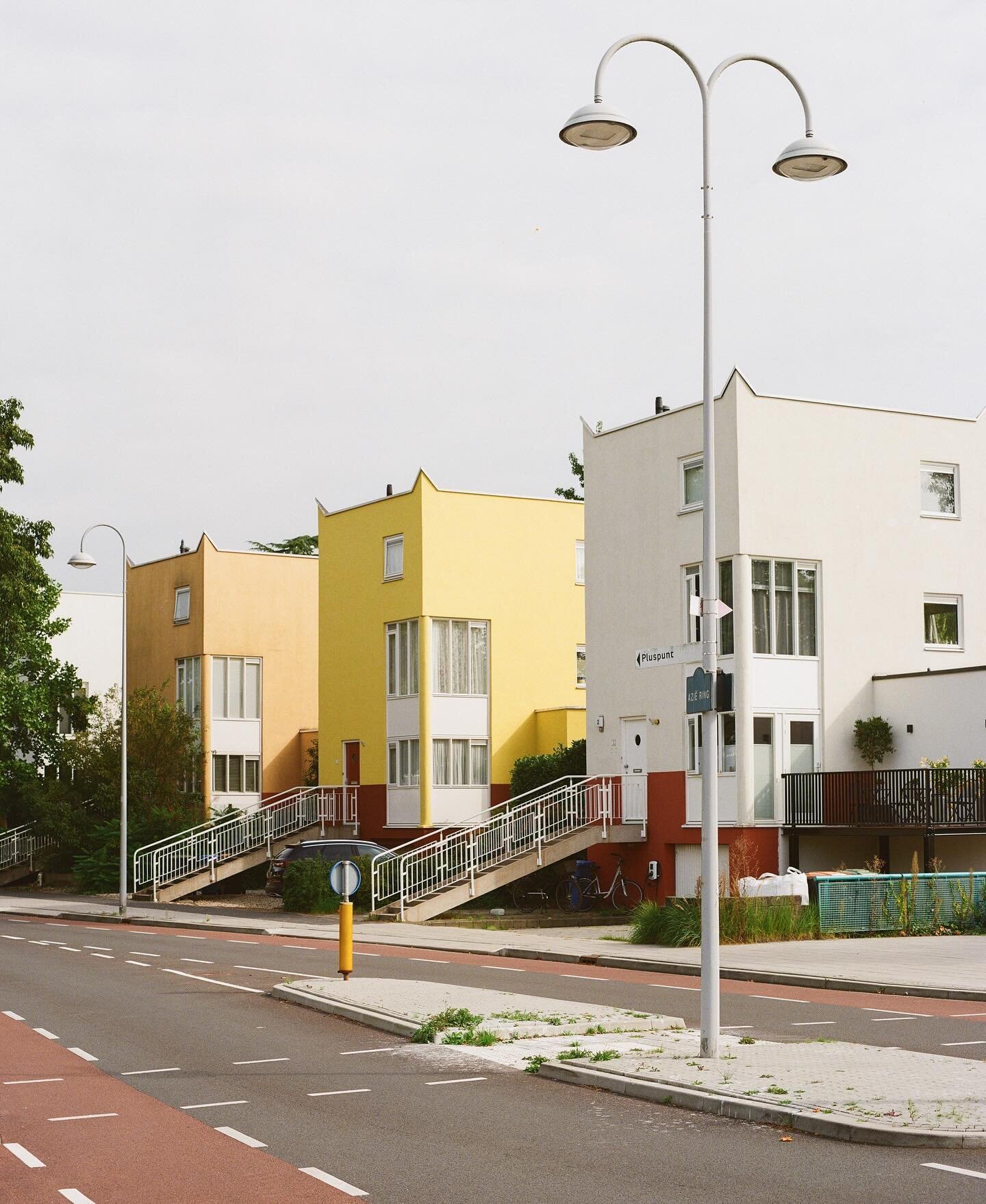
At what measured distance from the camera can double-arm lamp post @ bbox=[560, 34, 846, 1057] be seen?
12.4 meters

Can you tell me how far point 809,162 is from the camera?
13.7 m

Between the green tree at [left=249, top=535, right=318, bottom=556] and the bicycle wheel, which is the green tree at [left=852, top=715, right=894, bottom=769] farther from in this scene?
the green tree at [left=249, top=535, right=318, bottom=556]

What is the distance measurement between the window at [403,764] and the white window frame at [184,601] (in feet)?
38.5

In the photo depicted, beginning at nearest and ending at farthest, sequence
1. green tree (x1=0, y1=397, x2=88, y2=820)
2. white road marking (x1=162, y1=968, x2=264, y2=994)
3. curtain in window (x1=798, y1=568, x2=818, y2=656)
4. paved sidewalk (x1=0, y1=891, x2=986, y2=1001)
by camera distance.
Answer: white road marking (x1=162, y1=968, x2=264, y2=994) < paved sidewalk (x1=0, y1=891, x2=986, y2=1001) < curtain in window (x1=798, y1=568, x2=818, y2=656) < green tree (x1=0, y1=397, x2=88, y2=820)

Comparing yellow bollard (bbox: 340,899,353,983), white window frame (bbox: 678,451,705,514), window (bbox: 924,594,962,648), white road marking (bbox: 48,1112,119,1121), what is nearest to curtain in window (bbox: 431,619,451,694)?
white window frame (bbox: 678,451,705,514)

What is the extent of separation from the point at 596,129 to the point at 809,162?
1921mm

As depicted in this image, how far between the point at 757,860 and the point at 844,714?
3.92 meters

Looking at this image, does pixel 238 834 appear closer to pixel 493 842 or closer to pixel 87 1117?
pixel 493 842

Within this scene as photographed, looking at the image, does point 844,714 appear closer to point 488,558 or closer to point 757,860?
point 757,860

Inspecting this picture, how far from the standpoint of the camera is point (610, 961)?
2319 cm

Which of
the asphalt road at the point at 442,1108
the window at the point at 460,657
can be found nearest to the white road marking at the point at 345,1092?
the asphalt road at the point at 442,1108

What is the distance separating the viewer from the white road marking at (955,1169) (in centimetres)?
859

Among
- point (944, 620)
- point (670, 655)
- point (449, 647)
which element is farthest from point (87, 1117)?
point (449, 647)

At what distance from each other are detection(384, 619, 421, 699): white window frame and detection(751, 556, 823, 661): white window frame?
11.3 m
